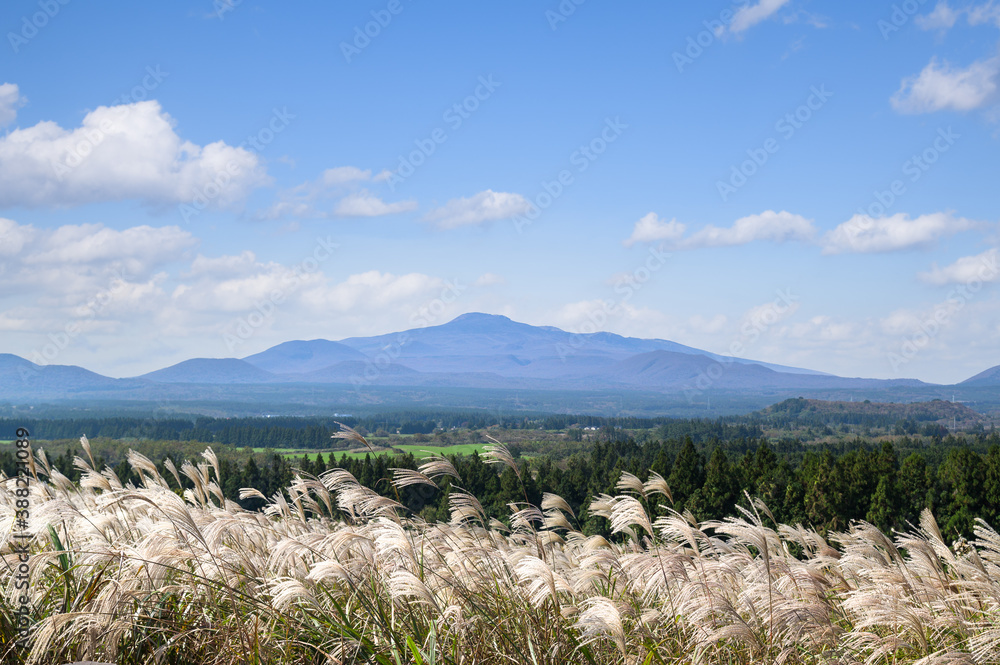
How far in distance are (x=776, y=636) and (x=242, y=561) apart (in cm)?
320

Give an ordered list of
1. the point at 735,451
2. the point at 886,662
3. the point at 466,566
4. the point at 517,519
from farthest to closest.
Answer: the point at 735,451, the point at 517,519, the point at 466,566, the point at 886,662

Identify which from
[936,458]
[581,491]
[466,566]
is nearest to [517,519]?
[466,566]

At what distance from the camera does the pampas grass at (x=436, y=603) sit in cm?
336

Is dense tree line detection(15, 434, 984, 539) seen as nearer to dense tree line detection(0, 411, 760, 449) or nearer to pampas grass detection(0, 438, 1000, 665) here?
pampas grass detection(0, 438, 1000, 665)

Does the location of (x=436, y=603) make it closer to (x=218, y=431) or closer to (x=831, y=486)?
(x=831, y=486)

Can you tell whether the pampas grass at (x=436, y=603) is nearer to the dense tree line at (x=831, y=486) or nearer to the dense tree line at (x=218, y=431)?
the dense tree line at (x=831, y=486)

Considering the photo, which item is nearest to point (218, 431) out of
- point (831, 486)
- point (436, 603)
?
point (831, 486)

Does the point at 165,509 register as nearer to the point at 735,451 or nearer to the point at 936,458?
the point at 936,458

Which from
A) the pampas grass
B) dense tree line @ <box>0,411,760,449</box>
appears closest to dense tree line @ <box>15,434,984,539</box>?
the pampas grass

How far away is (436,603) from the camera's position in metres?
3.40

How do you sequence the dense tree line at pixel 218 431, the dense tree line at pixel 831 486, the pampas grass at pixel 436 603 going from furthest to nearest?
1. the dense tree line at pixel 218 431
2. the dense tree line at pixel 831 486
3. the pampas grass at pixel 436 603

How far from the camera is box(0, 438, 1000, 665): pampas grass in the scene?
11.0ft

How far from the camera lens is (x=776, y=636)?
3.78 m

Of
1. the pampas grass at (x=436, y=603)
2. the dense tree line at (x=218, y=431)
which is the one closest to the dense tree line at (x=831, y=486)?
the pampas grass at (x=436, y=603)
